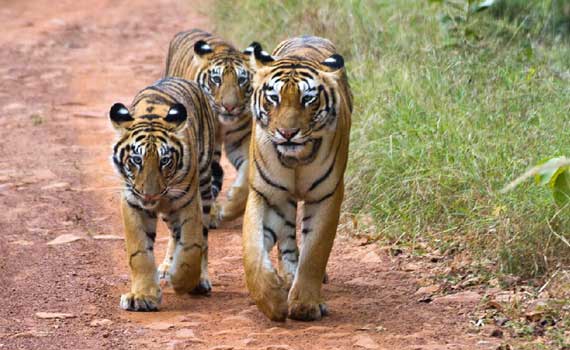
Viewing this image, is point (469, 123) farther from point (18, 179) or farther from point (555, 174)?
point (18, 179)

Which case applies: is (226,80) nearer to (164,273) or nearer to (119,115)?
(164,273)

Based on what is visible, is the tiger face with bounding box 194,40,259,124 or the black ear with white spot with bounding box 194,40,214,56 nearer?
the tiger face with bounding box 194,40,259,124

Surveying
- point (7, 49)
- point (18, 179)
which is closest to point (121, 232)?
point (18, 179)

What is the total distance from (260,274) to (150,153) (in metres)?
0.86

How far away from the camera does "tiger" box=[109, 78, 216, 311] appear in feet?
19.9

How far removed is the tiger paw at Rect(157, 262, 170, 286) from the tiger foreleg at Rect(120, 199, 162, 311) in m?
0.49

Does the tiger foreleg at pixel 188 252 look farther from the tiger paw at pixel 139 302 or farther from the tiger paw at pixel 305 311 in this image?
the tiger paw at pixel 305 311

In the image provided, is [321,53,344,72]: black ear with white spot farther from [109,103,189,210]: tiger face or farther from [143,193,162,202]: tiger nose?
[143,193,162,202]: tiger nose

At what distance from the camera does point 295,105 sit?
5.92 metres

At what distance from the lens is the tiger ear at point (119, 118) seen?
20.4 feet

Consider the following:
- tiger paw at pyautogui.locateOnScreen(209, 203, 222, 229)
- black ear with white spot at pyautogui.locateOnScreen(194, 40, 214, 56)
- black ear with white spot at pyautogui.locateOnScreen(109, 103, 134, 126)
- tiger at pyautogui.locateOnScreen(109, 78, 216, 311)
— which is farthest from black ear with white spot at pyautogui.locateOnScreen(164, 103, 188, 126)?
black ear with white spot at pyautogui.locateOnScreen(194, 40, 214, 56)

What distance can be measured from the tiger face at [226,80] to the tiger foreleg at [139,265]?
6.73ft

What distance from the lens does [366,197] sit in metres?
7.79

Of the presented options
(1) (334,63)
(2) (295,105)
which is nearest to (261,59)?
(1) (334,63)
